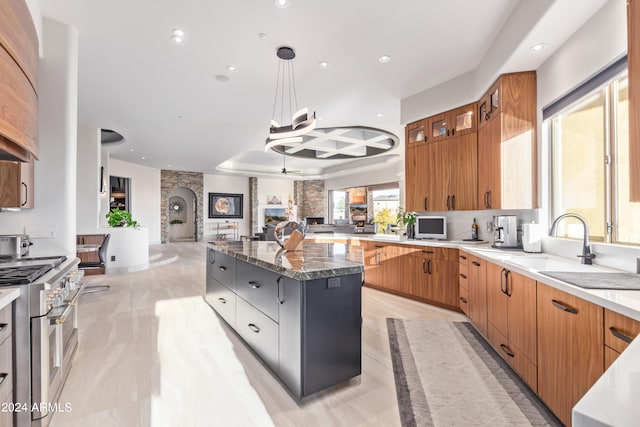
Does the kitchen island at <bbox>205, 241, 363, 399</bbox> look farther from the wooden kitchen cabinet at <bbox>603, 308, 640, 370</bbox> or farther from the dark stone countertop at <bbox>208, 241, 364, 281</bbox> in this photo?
the wooden kitchen cabinet at <bbox>603, 308, 640, 370</bbox>

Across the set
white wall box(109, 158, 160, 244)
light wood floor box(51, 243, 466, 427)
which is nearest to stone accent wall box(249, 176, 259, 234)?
white wall box(109, 158, 160, 244)

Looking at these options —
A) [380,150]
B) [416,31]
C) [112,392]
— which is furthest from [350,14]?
[380,150]

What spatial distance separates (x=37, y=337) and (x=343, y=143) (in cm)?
742

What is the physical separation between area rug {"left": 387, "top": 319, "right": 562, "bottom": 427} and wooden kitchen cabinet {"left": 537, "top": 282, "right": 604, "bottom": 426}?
0.21 m

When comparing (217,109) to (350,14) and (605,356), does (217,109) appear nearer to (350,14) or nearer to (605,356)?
(350,14)

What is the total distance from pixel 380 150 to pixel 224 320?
709 centimetres

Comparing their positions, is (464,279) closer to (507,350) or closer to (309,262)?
(507,350)

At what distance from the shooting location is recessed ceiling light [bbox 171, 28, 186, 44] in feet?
9.26

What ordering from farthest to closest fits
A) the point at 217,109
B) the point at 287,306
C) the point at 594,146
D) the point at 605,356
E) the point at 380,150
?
the point at 380,150 → the point at 217,109 → the point at 594,146 → the point at 287,306 → the point at 605,356

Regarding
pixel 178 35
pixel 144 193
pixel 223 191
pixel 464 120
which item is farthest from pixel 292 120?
pixel 223 191

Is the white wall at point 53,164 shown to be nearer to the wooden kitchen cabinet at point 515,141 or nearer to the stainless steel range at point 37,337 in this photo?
the stainless steel range at point 37,337

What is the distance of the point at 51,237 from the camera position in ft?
8.04

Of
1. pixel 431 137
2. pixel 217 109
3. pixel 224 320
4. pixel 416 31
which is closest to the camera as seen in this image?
pixel 416 31

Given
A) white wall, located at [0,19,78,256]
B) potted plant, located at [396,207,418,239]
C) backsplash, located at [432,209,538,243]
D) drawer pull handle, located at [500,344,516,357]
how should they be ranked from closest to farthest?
1. drawer pull handle, located at [500,344,516,357]
2. white wall, located at [0,19,78,256]
3. backsplash, located at [432,209,538,243]
4. potted plant, located at [396,207,418,239]
